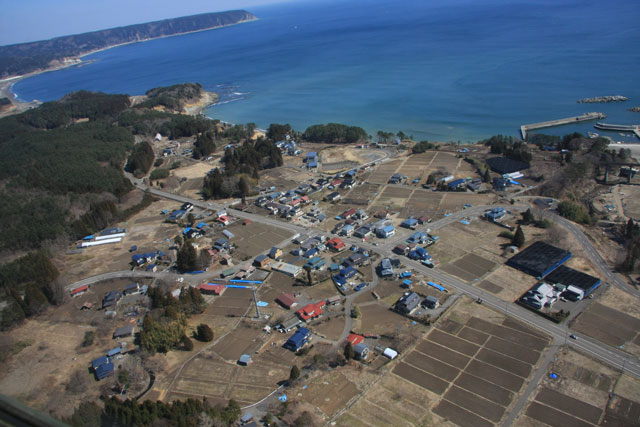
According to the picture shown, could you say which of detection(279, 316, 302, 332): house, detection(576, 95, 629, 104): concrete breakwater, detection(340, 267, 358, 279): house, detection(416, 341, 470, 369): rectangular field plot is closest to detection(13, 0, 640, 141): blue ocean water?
detection(576, 95, 629, 104): concrete breakwater

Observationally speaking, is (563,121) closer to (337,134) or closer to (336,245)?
(337,134)

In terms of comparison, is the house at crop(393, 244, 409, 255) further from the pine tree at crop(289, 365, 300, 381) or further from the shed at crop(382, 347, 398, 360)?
the pine tree at crop(289, 365, 300, 381)

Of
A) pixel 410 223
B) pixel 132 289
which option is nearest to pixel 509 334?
pixel 410 223

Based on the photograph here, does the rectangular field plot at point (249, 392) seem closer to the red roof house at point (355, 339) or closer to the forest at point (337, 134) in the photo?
the red roof house at point (355, 339)

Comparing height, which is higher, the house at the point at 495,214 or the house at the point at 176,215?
the house at the point at 176,215

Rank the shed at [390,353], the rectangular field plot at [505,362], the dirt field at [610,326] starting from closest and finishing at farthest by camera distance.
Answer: the rectangular field plot at [505,362] → the dirt field at [610,326] → the shed at [390,353]

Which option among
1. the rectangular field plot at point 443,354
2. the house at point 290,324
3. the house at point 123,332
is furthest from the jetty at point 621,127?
the house at point 123,332
